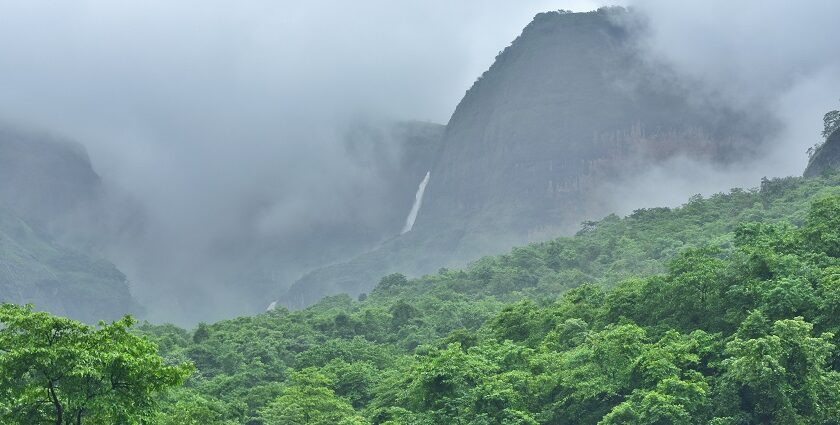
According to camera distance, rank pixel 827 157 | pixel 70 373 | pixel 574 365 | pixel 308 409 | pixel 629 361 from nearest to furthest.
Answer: pixel 70 373
pixel 629 361
pixel 574 365
pixel 308 409
pixel 827 157

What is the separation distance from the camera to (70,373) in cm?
2181

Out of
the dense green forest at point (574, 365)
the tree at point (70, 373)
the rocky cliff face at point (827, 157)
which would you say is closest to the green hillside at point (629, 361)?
the dense green forest at point (574, 365)

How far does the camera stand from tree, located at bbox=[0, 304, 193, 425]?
22.0 meters

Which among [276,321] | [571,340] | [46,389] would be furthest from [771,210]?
[46,389]

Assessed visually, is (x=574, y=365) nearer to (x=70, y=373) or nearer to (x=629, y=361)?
(x=629, y=361)

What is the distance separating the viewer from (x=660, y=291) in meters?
46.0

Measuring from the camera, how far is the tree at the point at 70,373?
2203cm

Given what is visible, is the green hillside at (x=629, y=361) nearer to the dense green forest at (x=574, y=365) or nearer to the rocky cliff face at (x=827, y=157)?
the dense green forest at (x=574, y=365)

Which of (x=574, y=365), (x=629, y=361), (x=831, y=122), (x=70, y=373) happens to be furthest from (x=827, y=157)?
(x=70, y=373)

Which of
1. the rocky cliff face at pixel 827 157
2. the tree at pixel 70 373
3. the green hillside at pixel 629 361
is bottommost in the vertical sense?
the tree at pixel 70 373

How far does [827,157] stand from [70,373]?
12676cm

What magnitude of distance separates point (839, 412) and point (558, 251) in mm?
97973

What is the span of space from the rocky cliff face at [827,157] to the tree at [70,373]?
120m

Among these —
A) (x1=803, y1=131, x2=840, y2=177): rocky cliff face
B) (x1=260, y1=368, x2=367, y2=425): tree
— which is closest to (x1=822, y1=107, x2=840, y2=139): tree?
(x1=803, y1=131, x2=840, y2=177): rocky cliff face
